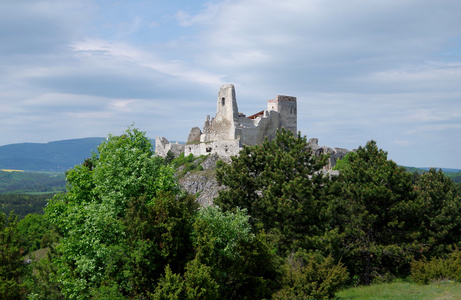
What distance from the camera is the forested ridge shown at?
21.4 m

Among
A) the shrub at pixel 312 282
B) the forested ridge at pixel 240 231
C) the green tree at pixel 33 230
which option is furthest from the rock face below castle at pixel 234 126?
the shrub at pixel 312 282

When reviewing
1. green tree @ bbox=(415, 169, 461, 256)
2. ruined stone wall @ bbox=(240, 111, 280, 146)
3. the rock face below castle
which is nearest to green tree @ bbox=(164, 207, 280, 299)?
green tree @ bbox=(415, 169, 461, 256)

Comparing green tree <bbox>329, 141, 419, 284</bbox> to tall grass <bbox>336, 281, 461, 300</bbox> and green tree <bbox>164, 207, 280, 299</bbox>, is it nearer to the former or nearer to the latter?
tall grass <bbox>336, 281, 461, 300</bbox>

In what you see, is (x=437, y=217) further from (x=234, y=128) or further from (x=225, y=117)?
(x=225, y=117)

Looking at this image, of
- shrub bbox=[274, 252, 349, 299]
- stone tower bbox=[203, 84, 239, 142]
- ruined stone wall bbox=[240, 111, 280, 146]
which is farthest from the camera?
stone tower bbox=[203, 84, 239, 142]

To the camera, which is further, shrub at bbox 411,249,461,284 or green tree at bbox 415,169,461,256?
green tree at bbox 415,169,461,256

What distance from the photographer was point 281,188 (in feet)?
104

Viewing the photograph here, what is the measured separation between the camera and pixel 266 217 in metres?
33.0

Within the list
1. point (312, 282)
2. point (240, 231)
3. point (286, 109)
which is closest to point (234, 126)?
point (286, 109)

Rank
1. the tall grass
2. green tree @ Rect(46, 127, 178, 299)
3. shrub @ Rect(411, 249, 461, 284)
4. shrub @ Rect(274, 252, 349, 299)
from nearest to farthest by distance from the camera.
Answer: green tree @ Rect(46, 127, 178, 299) → shrub @ Rect(274, 252, 349, 299) → the tall grass → shrub @ Rect(411, 249, 461, 284)

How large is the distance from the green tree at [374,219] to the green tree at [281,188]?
1.88m

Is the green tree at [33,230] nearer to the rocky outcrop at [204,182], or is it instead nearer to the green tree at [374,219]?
the rocky outcrop at [204,182]

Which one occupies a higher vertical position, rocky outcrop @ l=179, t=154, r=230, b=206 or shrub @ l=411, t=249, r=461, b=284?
rocky outcrop @ l=179, t=154, r=230, b=206

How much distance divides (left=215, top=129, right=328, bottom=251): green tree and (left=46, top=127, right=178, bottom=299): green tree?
7.37m
